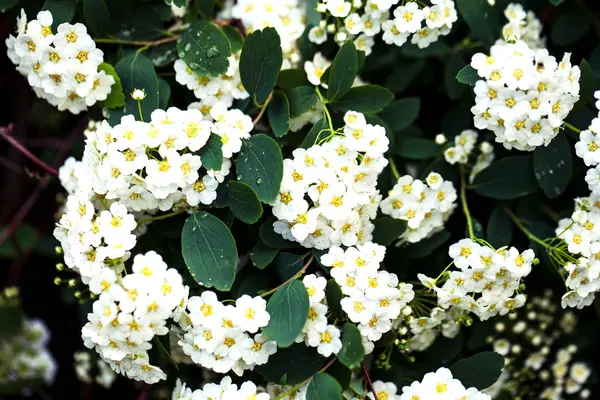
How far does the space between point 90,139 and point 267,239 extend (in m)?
0.59

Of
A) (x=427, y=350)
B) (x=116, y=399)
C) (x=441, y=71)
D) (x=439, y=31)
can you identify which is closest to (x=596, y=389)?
(x=427, y=350)

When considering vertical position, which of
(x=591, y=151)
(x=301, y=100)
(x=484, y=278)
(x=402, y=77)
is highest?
(x=301, y=100)

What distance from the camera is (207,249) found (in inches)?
74.5

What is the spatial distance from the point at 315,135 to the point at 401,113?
0.46 meters

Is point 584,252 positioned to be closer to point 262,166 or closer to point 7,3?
point 262,166

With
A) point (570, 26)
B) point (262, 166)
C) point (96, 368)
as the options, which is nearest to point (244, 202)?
point (262, 166)

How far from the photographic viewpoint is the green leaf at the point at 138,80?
6.91ft

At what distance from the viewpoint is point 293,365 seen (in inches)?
75.4

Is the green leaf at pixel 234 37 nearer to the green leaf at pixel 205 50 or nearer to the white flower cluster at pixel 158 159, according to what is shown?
the green leaf at pixel 205 50

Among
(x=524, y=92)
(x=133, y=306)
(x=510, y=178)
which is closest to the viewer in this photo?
(x=133, y=306)

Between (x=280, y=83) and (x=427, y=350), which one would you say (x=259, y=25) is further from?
(x=427, y=350)

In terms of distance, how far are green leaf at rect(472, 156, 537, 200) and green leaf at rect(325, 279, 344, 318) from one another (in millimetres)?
696

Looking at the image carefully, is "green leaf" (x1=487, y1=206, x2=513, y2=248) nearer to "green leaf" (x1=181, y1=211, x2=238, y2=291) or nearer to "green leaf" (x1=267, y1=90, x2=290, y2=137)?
"green leaf" (x1=267, y1=90, x2=290, y2=137)

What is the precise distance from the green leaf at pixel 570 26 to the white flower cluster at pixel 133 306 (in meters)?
1.69
